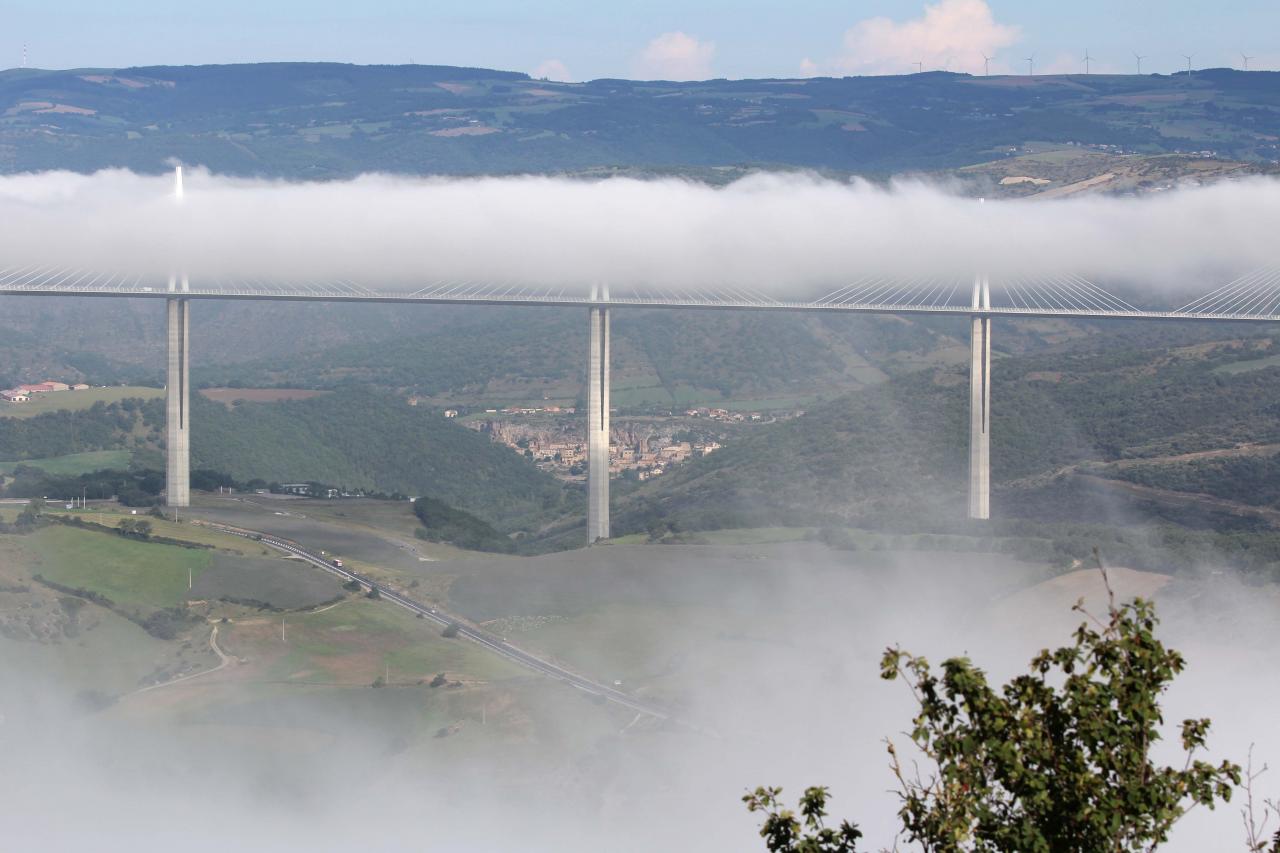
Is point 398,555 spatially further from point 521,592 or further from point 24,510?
point 24,510

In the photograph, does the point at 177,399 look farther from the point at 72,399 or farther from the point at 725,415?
the point at 725,415

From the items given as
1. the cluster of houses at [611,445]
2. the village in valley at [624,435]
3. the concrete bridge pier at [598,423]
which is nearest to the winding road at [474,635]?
the concrete bridge pier at [598,423]

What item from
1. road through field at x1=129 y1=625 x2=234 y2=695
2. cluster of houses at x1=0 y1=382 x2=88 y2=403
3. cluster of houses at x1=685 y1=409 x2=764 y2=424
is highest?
cluster of houses at x1=0 y1=382 x2=88 y2=403

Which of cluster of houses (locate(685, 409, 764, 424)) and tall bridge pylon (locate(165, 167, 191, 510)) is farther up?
tall bridge pylon (locate(165, 167, 191, 510))

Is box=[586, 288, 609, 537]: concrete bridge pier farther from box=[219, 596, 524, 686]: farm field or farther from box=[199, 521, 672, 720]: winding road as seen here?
box=[219, 596, 524, 686]: farm field

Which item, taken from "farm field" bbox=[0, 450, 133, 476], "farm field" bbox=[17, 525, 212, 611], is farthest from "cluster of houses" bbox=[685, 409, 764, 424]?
"farm field" bbox=[17, 525, 212, 611]

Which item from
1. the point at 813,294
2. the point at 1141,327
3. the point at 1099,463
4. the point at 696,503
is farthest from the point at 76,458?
the point at 1141,327

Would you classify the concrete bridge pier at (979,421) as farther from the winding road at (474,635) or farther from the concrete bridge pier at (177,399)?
the concrete bridge pier at (177,399)
